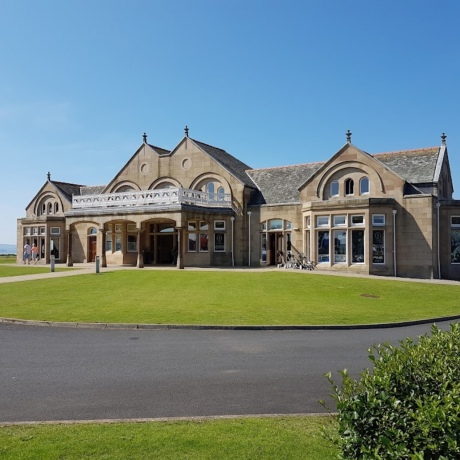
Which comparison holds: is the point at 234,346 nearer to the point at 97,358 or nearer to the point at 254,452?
the point at 97,358

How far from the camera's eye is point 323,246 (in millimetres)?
30641

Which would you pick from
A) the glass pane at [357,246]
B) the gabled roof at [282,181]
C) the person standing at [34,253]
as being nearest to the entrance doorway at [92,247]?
the person standing at [34,253]

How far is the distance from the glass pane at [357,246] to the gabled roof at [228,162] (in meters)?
10.4

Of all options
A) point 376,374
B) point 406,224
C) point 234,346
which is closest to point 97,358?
point 234,346

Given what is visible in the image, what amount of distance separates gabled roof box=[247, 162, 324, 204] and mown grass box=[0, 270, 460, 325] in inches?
382

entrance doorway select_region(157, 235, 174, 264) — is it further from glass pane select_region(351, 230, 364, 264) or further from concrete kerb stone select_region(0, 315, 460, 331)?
concrete kerb stone select_region(0, 315, 460, 331)

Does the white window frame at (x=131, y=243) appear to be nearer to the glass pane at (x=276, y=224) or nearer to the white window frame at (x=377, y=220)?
the glass pane at (x=276, y=224)

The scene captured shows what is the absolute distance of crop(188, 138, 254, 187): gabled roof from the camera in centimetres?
3725

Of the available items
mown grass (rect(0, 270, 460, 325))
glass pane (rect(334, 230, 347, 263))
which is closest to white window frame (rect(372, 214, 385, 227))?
glass pane (rect(334, 230, 347, 263))

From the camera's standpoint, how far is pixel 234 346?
1102 cm

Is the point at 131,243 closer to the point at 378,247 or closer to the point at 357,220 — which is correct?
the point at 357,220

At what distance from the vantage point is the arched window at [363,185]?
30414mm

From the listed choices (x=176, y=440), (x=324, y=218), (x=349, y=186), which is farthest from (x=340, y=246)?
(x=176, y=440)

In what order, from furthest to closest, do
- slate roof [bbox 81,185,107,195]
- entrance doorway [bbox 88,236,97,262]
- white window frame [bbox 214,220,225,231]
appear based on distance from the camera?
slate roof [bbox 81,185,107,195] → entrance doorway [bbox 88,236,97,262] → white window frame [bbox 214,220,225,231]
